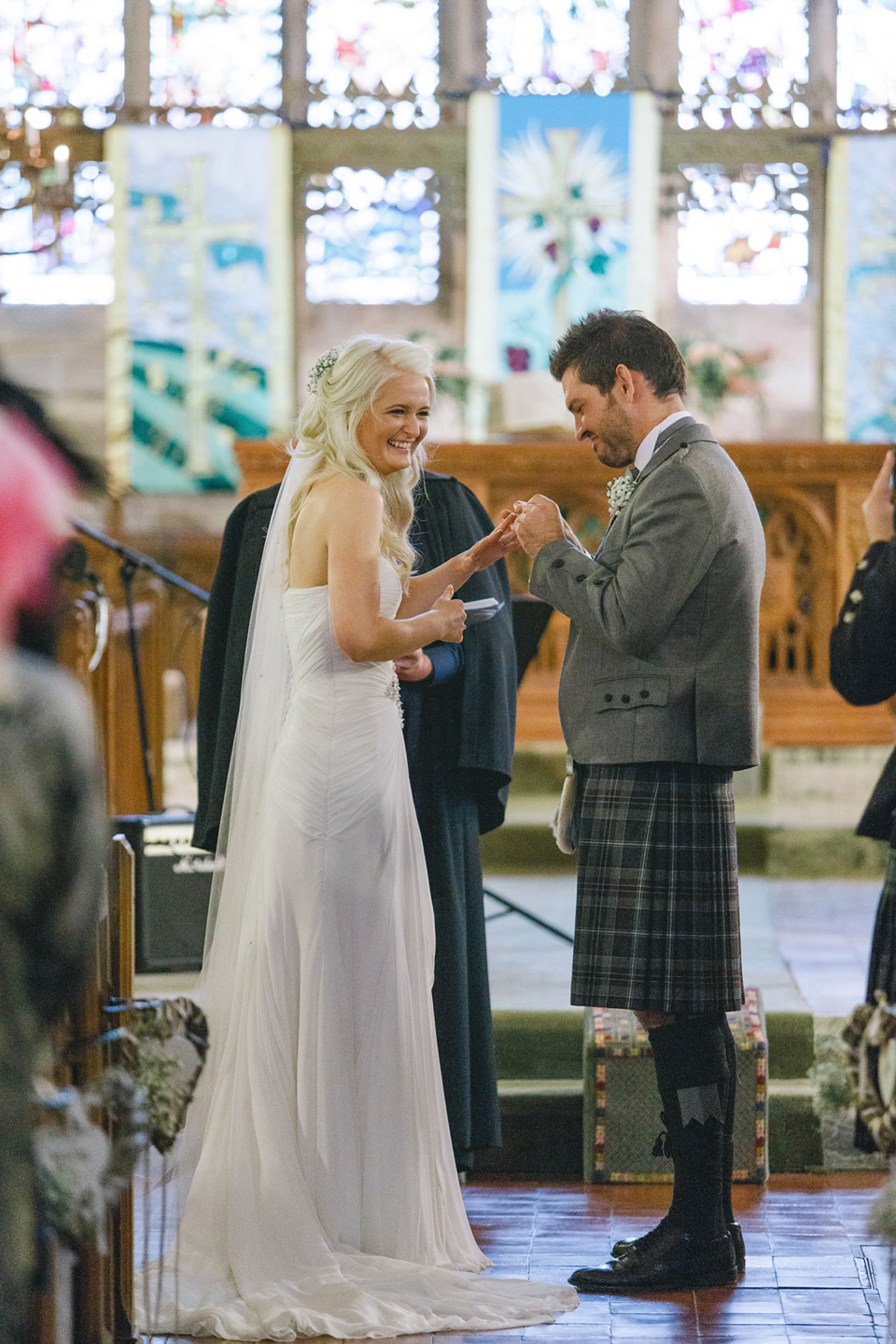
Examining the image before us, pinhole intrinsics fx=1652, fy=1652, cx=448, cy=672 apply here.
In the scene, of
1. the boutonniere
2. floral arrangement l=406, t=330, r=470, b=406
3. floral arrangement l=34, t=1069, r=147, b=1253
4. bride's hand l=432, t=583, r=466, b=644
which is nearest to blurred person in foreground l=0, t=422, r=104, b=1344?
floral arrangement l=34, t=1069, r=147, b=1253

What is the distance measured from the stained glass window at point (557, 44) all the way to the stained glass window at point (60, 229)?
2.56 meters

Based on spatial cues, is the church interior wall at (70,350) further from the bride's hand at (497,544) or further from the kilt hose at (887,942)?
the kilt hose at (887,942)

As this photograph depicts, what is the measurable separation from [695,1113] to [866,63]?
28.7 ft

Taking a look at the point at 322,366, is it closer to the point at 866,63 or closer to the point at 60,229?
the point at 60,229

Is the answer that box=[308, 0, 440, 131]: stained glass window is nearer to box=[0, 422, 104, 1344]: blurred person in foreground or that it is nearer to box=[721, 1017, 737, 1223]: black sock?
box=[721, 1017, 737, 1223]: black sock

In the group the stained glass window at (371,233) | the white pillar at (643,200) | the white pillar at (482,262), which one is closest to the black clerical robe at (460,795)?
the white pillar at (482,262)

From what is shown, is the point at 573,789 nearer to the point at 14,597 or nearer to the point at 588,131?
the point at 14,597

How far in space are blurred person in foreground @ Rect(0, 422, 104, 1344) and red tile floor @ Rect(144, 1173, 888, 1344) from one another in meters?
1.48

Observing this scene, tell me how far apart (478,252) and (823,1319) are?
7717mm

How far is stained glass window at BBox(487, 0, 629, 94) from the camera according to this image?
10031mm

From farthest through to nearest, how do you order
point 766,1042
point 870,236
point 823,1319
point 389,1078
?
point 870,236 → point 766,1042 → point 389,1078 → point 823,1319

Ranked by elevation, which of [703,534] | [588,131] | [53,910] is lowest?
[53,910]

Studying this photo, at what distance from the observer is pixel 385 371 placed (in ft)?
9.89

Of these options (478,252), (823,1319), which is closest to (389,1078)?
(823,1319)
